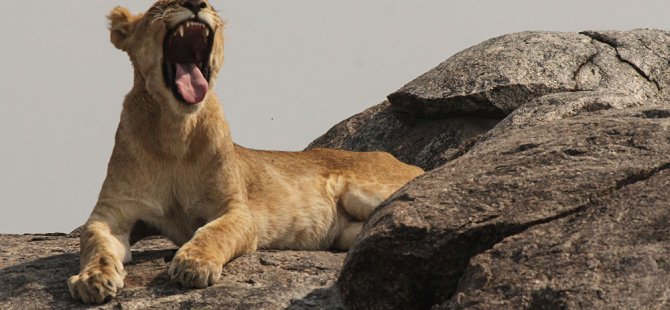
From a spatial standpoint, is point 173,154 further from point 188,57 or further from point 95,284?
point 95,284

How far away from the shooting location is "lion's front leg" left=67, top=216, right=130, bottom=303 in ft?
23.4

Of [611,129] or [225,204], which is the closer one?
[611,129]

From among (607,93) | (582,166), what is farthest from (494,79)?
(582,166)

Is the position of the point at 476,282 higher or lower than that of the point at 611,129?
lower

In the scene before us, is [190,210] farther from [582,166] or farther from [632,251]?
[632,251]

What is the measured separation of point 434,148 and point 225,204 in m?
5.28

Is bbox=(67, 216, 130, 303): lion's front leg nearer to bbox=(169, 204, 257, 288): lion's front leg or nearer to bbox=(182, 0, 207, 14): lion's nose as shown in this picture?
bbox=(169, 204, 257, 288): lion's front leg

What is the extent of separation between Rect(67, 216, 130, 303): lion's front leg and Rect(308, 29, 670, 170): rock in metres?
5.40

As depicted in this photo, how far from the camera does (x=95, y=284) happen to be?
7133 mm

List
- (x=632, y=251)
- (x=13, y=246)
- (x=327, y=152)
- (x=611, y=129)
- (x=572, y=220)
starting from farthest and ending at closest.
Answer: (x=327, y=152), (x=13, y=246), (x=611, y=129), (x=572, y=220), (x=632, y=251)

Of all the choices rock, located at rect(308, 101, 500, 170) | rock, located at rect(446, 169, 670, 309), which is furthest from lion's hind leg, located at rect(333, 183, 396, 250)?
rock, located at rect(446, 169, 670, 309)

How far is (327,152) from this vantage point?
11031 mm

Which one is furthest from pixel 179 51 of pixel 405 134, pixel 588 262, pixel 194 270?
pixel 405 134

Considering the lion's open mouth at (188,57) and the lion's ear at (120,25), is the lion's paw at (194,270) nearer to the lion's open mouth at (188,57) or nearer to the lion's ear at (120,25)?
the lion's open mouth at (188,57)
